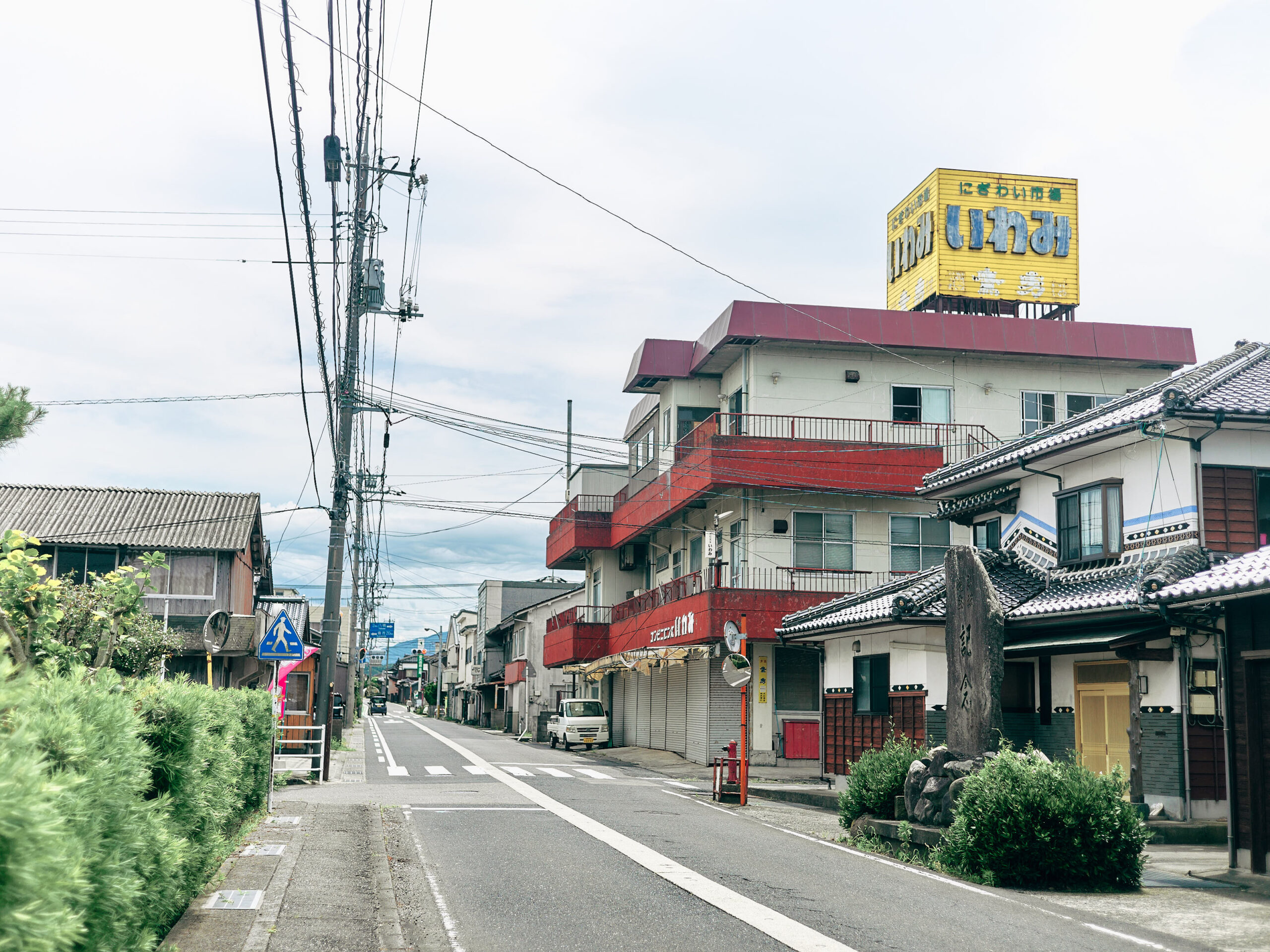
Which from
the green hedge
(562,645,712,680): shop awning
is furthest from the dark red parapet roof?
the green hedge

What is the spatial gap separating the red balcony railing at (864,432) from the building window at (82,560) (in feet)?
56.7

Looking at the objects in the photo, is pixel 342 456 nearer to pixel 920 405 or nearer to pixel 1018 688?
pixel 1018 688

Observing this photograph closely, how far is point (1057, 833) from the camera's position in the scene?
1106cm

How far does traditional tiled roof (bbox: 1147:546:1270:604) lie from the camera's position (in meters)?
11.0

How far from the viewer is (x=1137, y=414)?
16609 mm

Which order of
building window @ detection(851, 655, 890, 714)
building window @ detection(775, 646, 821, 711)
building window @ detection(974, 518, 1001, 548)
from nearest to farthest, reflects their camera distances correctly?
1. building window @ detection(851, 655, 890, 714)
2. building window @ detection(974, 518, 1001, 548)
3. building window @ detection(775, 646, 821, 711)

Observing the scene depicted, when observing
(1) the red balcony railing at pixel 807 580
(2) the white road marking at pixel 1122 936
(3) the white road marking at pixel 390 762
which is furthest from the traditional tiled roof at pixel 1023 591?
(3) the white road marking at pixel 390 762

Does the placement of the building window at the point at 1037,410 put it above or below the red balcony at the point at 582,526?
above

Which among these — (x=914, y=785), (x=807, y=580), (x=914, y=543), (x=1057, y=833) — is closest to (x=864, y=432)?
(x=914, y=543)

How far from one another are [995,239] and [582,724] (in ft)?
71.7

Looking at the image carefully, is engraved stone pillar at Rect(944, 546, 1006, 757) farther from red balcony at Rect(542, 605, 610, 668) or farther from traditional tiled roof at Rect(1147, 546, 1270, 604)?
red balcony at Rect(542, 605, 610, 668)

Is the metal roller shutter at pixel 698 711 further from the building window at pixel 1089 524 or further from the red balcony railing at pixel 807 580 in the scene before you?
the building window at pixel 1089 524

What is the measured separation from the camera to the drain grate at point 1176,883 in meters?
11.2

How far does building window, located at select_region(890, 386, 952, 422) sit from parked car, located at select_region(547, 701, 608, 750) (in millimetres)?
16034
